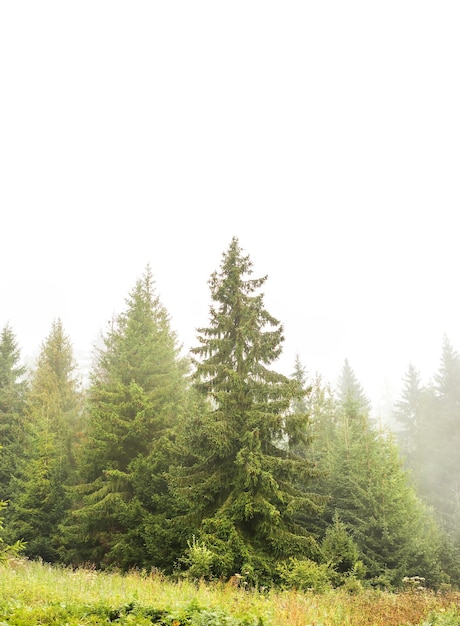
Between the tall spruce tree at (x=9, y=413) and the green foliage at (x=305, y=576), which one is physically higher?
the tall spruce tree at (x=9, y=413)

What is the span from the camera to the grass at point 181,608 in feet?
21.5

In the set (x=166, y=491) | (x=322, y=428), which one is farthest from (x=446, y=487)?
(x=166, y=491)

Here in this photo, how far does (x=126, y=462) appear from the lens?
58.7ft

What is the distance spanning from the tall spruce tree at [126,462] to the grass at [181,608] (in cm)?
578

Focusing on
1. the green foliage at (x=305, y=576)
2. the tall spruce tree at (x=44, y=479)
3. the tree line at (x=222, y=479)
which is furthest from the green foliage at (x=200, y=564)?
the tall spruce tree at (x=44, y=479)

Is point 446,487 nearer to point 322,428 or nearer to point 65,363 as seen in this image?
point 322,428

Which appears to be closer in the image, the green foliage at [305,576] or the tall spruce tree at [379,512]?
the green foliage at [305,576]

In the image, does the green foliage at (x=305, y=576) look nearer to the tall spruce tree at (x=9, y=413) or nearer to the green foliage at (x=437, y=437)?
the tall spruce tree at (x=9, y=413)

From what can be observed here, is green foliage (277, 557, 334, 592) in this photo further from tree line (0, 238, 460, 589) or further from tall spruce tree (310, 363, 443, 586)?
tall spruce tree (310, 363, 443, 586)

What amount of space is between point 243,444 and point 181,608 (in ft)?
23.9

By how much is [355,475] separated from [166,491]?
8762mm

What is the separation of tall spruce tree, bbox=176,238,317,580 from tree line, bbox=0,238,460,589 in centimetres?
5

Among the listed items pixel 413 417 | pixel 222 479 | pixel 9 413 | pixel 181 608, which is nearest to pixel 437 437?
pixel 413 417

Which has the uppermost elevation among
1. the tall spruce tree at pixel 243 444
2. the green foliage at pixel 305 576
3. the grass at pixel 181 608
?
the tall spruce tree at pixel 243 444
